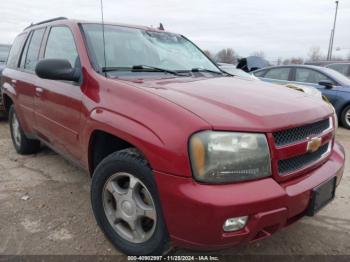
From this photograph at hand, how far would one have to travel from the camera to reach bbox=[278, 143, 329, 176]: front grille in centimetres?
222

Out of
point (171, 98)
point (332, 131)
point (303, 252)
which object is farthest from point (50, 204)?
point (332, 131)

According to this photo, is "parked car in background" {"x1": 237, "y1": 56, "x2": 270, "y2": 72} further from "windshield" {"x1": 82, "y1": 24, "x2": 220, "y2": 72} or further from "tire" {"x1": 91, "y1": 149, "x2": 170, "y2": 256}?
"tire" {"x1": 91, "y1": 149, "x2": 170, "y2": 256}

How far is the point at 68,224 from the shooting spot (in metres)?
3.15

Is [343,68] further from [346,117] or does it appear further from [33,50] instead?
[33,50]

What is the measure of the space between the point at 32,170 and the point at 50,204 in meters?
1.15

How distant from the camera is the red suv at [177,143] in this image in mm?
2037

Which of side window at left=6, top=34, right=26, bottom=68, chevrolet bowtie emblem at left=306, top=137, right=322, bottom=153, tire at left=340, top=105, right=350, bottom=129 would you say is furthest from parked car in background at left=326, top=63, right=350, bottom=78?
chevrolet bowtie emblem at left=306, top=137, right=322, bottom=153

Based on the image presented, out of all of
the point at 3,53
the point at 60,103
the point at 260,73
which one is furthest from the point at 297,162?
the point at 3,53

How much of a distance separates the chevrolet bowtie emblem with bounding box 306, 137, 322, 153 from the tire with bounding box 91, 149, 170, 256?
1062 mm

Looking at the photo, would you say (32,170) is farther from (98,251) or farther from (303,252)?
(303,252)

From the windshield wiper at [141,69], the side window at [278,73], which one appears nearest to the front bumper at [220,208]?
the windshield wiper at [141,69]

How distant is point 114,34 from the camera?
342 cm

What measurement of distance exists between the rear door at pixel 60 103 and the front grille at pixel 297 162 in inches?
66.5

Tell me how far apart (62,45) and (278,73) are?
6.95m
